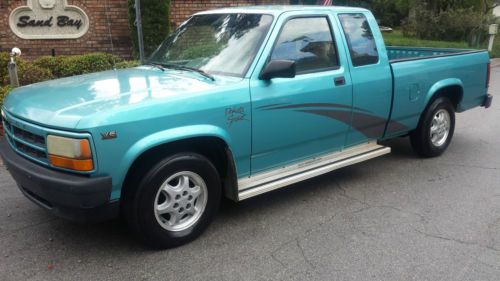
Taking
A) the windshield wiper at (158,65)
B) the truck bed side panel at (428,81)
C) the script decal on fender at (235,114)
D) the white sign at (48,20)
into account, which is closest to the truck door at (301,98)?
the script decal on fender at (235,114)

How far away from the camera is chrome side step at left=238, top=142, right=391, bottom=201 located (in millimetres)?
3988

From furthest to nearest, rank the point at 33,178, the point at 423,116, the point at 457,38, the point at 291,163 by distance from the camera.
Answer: the point at 457,38 → the point at 423,116 → the point at 291,163 → the point at 33,178

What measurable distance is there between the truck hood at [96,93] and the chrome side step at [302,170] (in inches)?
35.5

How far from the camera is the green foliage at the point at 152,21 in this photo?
970 cm

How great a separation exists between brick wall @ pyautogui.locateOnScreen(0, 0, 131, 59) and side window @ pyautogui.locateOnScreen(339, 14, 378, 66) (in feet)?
22.5

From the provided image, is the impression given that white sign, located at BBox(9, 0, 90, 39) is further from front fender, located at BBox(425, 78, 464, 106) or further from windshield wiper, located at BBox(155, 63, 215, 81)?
front fender, located at BBox(425, 78, 464, 106)

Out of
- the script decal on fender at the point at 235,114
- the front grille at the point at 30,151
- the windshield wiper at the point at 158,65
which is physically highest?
the windshield wiper at the point at 158,65

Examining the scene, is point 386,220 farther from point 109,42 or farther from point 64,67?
point 109,42

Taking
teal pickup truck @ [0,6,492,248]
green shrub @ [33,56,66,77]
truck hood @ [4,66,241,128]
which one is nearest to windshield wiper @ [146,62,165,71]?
teal pickup truck @ [0,6,492,248]

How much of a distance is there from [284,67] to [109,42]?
7.64m

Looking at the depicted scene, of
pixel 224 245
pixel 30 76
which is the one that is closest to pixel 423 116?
pixel 224 245

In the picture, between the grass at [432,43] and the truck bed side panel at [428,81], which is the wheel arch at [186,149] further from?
the grass at [432,43]

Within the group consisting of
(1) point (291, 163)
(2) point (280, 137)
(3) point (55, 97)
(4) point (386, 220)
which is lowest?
(4) point (386, 220)

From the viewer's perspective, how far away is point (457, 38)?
1839 centimetres
